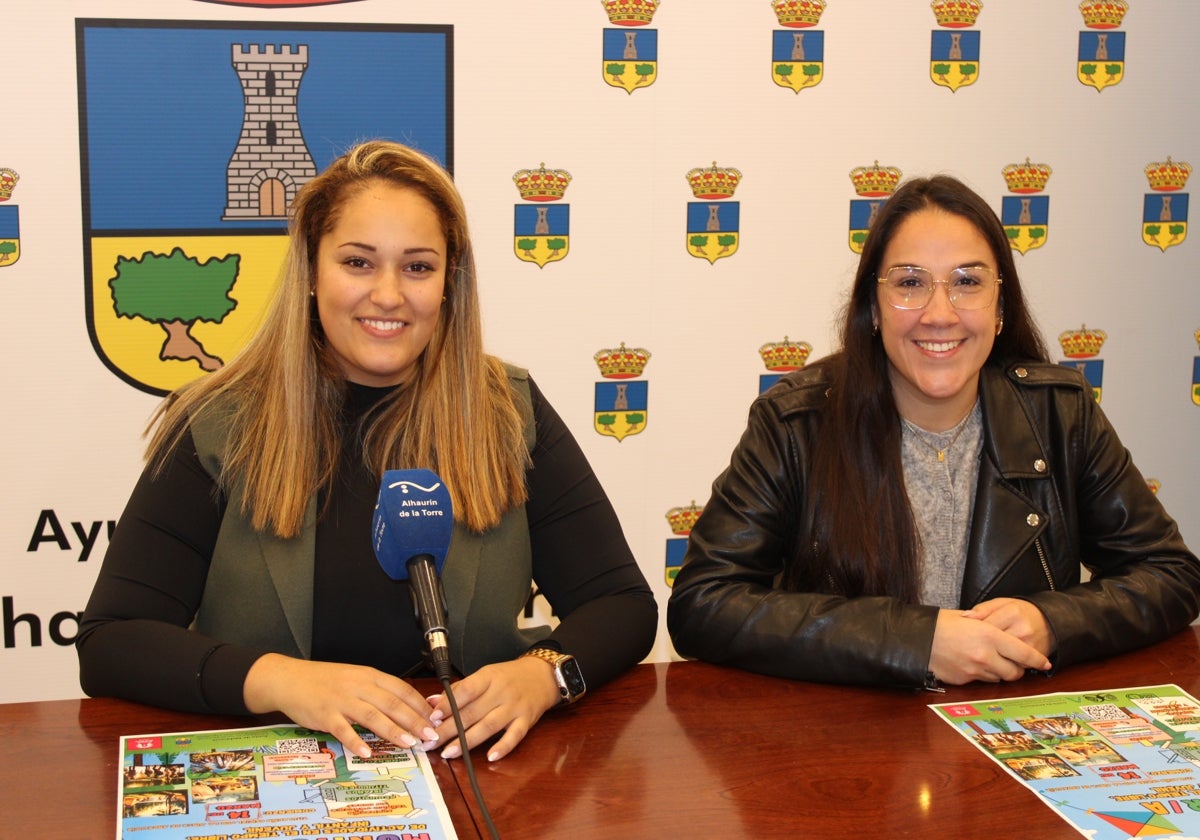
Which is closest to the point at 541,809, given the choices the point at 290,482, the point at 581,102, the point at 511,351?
the point at 290,482

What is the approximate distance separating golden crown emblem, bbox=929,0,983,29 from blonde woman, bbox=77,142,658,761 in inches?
67.8

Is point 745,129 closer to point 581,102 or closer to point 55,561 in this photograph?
point 581,102

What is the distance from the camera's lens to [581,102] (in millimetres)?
3109

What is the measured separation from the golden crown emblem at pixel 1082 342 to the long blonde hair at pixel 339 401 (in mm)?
1929

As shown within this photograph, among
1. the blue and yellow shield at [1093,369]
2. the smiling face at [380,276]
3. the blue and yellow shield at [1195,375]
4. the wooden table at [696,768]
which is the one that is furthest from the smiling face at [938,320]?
the blue and yellow shield at [1195,375]

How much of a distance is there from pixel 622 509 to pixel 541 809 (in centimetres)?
181

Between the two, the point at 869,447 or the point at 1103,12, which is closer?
the point at 869,447

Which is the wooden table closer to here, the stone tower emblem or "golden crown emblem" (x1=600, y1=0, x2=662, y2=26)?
the stone tower emblem

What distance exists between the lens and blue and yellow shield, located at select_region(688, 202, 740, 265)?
3.21m

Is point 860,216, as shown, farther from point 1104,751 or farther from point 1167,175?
point 1104,751

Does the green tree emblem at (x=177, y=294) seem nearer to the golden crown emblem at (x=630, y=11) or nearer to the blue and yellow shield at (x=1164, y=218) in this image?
the golden crown emblem at (x=630, y=11)

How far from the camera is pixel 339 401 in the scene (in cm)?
214

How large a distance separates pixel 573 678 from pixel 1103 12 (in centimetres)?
256

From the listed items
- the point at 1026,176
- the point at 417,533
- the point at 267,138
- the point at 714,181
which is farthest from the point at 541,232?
the point at 417,533
